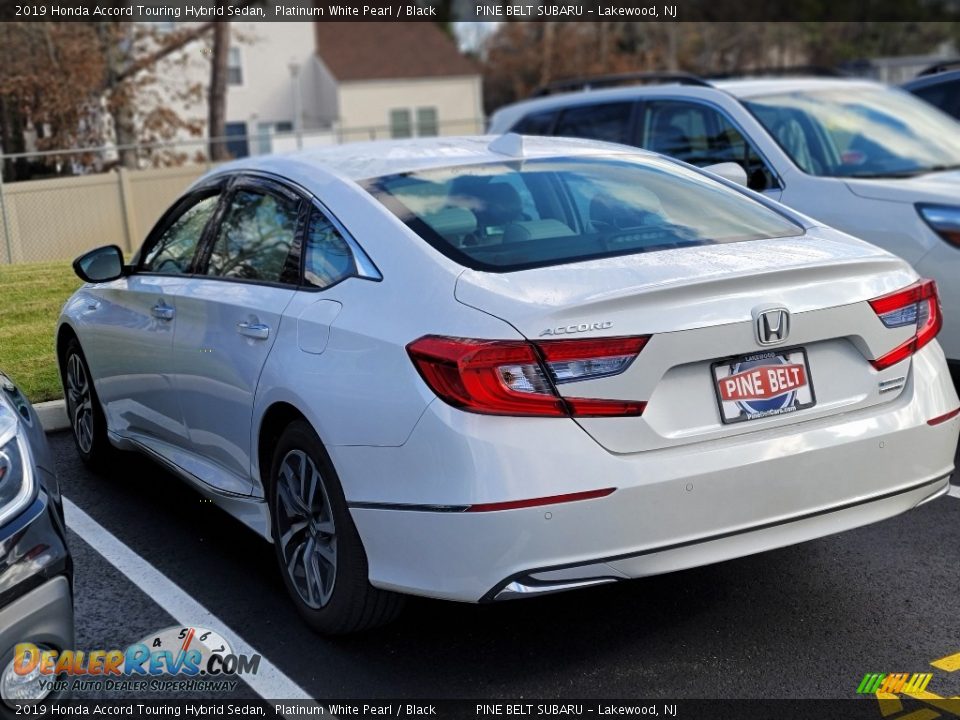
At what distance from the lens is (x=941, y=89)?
10500mm

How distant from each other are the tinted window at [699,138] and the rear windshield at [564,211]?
3.01m

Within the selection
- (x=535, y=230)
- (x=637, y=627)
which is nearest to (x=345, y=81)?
(x=535, y=230)

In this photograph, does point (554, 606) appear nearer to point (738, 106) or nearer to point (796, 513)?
point (796, 513)

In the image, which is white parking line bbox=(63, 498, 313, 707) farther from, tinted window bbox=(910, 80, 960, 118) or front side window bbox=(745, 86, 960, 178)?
tinted window bbox=(910, 80, 960, 118)

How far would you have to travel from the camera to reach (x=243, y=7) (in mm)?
27734

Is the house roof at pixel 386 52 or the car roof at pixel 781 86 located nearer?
the car roof at pixel 781 86

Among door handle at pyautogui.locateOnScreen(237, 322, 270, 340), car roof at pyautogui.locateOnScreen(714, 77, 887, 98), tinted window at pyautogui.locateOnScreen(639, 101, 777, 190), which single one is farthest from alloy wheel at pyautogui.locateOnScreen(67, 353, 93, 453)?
car roof at pyautogui.locateOnScreen(714, 77, 887, 98)

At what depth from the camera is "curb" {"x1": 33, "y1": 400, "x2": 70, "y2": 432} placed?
24.6 ft

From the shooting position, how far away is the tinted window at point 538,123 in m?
9.71

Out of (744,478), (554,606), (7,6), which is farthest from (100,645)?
(7,6)

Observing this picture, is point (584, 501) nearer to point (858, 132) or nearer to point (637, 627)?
point (637, 627)

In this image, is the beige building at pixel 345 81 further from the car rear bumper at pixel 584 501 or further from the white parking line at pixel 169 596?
the car rear bumper at pixel 584 501

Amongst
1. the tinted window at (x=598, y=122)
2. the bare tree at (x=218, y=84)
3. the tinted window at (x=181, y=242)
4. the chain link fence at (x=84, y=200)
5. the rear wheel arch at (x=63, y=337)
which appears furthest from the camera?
the bare tree at (x=218, y=84)

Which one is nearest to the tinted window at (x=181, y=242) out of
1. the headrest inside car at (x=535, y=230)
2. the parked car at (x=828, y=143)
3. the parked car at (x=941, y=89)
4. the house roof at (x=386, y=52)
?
the headrest inside car at (x=535, y=230)
